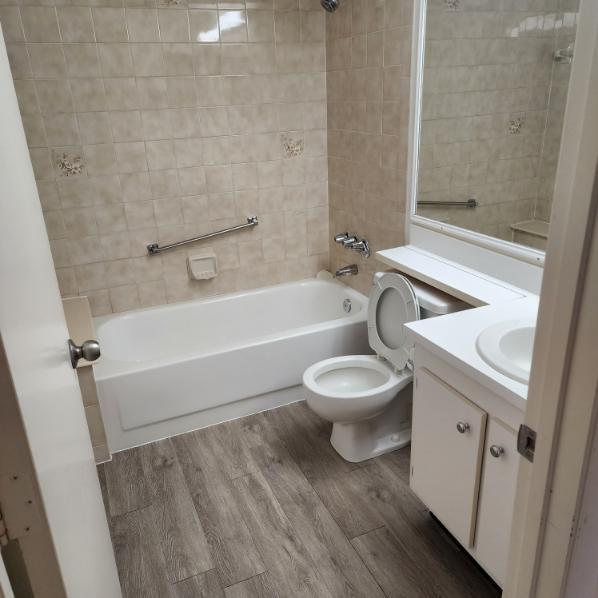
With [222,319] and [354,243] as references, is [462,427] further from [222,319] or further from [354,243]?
[222,319]

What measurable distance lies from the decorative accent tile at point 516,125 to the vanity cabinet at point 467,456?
937 mm

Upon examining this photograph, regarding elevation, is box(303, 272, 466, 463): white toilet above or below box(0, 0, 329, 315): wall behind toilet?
below

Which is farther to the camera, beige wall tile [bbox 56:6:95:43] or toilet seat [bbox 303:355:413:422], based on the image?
beige wall tile [bbox 56:6:95:43]

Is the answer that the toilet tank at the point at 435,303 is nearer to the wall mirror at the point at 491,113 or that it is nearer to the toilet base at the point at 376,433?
the wall mirror at the point at 491,113

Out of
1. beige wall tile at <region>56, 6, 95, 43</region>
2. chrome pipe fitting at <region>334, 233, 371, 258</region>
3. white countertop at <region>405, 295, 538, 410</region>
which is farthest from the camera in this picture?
chrome pipe fitting at <region>334, 233, 371, 258</region>

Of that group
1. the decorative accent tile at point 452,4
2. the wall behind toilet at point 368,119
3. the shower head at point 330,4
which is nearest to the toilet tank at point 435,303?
the wall behind toilet at point 368,119

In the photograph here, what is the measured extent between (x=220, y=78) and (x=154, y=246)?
0.97m

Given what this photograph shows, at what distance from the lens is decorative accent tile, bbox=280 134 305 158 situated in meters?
3.04

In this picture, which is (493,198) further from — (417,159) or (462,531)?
(462,531)

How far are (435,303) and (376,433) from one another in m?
0.69

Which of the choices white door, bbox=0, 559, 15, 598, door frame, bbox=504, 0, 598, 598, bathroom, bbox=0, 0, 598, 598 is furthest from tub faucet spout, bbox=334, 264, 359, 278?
white door, bbox=0, 559, 15, 598

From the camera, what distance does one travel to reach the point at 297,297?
3.35 meters

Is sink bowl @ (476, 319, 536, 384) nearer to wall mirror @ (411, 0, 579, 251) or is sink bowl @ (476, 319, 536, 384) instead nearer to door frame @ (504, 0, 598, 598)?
wall mirror @ (411, 0, 579, 251)

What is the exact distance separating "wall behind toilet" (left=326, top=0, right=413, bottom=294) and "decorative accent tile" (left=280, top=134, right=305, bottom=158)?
18 centimetres
